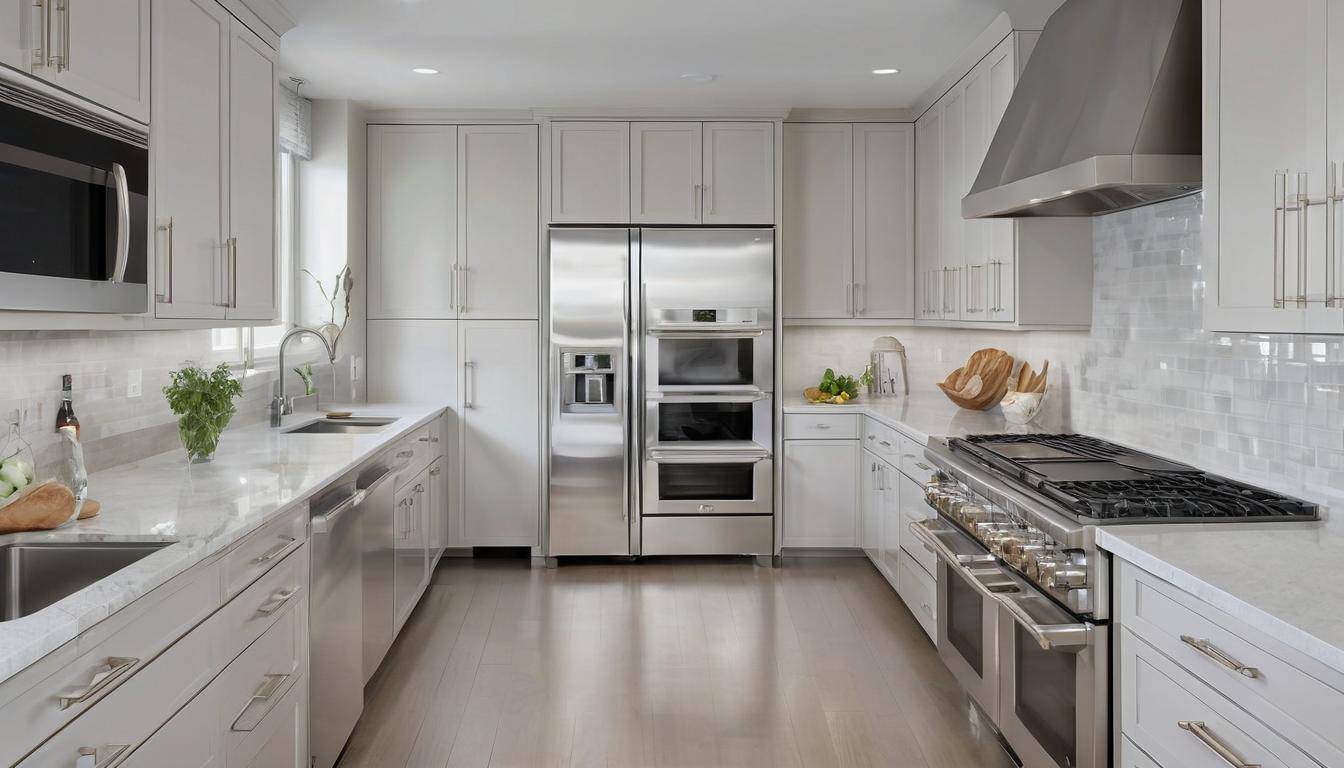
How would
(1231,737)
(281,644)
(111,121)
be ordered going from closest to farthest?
(1231,737) < (111,121) < (281,644)

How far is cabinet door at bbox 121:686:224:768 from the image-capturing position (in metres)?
1.56

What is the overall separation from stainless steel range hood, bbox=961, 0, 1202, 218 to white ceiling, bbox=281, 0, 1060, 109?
51 cm

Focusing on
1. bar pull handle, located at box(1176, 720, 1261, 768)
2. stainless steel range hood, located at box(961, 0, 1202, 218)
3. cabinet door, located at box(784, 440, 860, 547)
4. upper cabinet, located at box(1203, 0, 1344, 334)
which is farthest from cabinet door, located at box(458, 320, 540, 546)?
bar pull handle, located at box(1176, 720, 1261, 768)

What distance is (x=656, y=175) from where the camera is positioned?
4.85 meters

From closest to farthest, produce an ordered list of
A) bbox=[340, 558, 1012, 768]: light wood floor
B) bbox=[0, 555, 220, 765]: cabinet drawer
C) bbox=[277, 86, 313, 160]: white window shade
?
bbox=[0, 555, 220, 765]: cabinet drawer
bbox=[340, 558, 1012, 768]: light wood floor
bbox=[277, 86, 313, 160]: white window shade

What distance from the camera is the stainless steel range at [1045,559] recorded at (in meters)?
2.08

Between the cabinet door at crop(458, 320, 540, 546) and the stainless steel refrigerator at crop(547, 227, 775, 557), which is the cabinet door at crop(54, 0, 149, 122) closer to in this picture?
the stainless steel refrigerator at crop(547, 227, 775, 557)

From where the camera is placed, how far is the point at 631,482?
15.9 feet

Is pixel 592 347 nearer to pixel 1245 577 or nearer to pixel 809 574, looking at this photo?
pixel 809 574

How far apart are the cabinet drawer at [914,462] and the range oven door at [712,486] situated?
100 cm

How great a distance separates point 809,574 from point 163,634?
11.8 feet

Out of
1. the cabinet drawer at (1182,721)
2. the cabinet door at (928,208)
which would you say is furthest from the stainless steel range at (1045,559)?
the cabinet door at (928,208)

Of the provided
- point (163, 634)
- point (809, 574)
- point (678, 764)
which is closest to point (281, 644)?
point (163, 634)

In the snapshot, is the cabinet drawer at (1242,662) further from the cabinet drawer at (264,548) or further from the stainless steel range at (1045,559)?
the cabinet drawer at (264,548)
